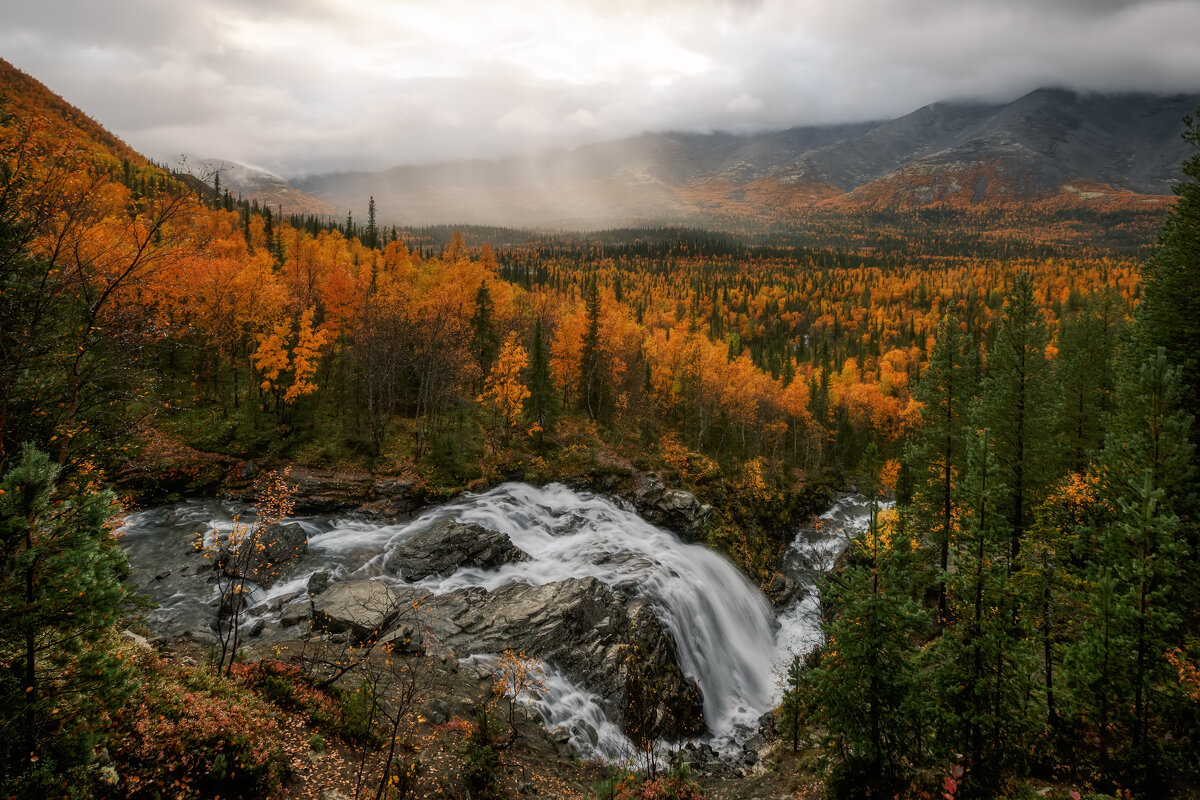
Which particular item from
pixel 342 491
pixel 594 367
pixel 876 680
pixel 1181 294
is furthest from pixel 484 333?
pixel 1181 294

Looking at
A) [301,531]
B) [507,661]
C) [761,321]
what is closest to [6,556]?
[507,661]

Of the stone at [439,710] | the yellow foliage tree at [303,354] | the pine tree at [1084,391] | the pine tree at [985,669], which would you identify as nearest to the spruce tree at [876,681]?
the pine tree at [985,669]

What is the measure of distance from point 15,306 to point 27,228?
2.26 m

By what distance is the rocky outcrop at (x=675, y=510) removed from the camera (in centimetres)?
3878

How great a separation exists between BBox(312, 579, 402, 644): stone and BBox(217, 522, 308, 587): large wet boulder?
11.8 ft

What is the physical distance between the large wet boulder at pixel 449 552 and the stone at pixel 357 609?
339 centimetres

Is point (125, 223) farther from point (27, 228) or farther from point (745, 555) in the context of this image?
point (745, 555)

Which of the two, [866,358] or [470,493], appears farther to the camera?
[866,358]

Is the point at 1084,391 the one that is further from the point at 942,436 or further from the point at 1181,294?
the point at 942,436

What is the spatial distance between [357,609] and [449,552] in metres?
7.60

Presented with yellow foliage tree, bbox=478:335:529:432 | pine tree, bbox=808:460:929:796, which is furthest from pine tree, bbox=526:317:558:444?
pine tree, bbox=808:460:929:796

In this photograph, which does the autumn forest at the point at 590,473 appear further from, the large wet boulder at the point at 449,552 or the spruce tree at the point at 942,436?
the large wet boulder at the point at 449,552

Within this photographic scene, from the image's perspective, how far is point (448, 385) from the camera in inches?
1545

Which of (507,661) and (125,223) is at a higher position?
(125,223)
